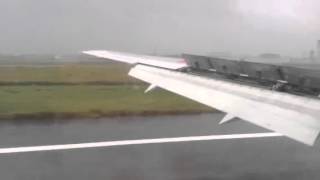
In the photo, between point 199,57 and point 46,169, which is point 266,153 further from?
point 46,169

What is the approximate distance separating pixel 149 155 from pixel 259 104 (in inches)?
125

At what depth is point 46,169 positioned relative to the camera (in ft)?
21.0

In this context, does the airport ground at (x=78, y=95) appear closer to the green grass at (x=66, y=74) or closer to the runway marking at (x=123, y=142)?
the green grass at (x=66, y=74)

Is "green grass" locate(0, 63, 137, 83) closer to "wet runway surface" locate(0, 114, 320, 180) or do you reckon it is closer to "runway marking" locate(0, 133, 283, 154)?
"wet runway surface" locate(0, 114, 320, 180)

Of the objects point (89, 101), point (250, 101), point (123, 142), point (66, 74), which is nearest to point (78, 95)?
point (89, 101)

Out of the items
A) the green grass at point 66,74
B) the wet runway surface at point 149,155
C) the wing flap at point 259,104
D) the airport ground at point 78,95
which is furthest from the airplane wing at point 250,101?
the green grass at point 66,74

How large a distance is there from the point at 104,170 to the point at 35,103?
19.0 feet

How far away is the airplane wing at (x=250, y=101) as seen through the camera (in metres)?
3.65

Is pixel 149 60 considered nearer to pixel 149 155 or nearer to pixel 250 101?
pixel 149 155

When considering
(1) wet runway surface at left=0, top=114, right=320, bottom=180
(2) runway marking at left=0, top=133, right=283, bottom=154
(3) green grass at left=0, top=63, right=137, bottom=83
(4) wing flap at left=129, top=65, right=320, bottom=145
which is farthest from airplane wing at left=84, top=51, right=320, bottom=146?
(3) green grass at left=0, top=63, right=137, bottom=83

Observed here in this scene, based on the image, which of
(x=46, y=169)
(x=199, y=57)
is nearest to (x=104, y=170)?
(x=46, y=169)

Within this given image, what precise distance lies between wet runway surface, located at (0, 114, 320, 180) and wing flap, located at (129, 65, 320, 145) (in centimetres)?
115

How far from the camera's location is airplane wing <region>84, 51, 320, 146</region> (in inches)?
144

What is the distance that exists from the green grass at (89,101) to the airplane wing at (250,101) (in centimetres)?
388
